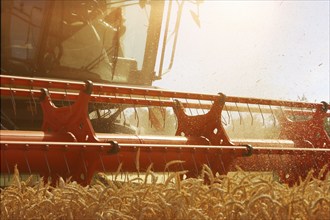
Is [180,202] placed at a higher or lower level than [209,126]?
higher

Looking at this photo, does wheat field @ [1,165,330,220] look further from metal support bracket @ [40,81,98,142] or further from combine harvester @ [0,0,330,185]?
metal support bracket @ [40,81,98,142]

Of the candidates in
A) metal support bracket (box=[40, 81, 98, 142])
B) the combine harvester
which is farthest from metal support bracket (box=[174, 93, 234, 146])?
metal support bracket (box=[40, 81, 98, 142])

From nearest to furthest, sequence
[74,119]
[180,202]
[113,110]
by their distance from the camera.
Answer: [180,202], [74,119], [113,110]

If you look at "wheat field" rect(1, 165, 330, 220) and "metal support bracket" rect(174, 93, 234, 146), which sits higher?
"wheat field" rect(1, 165, 330, 220)

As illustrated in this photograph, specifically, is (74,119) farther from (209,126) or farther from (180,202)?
(180,202)

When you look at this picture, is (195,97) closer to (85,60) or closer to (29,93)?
(29,93)

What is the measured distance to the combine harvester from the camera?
12.4 feet

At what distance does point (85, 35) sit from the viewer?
6582 millimetres

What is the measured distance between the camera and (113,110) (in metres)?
6.28

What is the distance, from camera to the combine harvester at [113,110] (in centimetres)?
377

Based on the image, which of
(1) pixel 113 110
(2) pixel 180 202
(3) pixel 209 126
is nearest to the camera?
(2) pixel 180 202

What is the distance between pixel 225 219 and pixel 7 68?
16.2 feet

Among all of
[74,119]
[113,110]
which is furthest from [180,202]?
[113,110]

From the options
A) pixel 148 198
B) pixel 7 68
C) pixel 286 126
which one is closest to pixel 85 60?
pixel 7 68
